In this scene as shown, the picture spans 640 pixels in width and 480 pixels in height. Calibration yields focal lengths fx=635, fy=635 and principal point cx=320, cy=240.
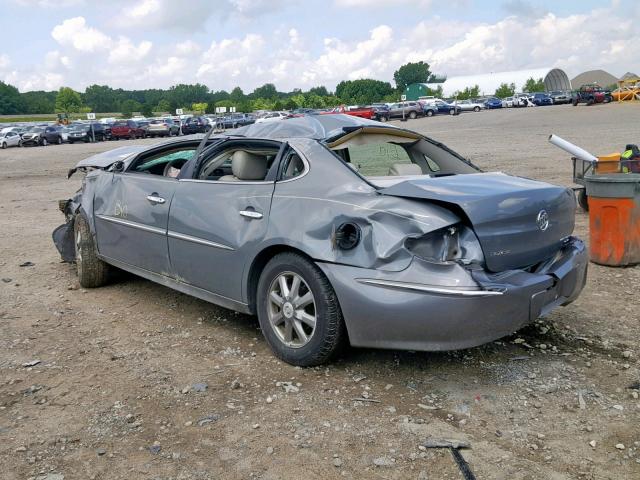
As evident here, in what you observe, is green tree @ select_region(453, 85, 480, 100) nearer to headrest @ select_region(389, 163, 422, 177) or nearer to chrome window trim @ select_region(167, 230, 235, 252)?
headrest @ select_region(389, 163, 422, 177)

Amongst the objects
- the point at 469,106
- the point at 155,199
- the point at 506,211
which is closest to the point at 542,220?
the point at 506,211

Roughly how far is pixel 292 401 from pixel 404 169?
6.14 feet

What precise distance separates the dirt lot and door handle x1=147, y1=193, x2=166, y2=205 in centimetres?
96

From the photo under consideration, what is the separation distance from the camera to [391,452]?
10.1 feet

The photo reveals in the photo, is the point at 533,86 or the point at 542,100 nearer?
the point at 542,100

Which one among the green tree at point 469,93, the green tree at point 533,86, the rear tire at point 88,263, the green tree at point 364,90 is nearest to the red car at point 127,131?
the rear tire at point 88,263

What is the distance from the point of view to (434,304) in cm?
339

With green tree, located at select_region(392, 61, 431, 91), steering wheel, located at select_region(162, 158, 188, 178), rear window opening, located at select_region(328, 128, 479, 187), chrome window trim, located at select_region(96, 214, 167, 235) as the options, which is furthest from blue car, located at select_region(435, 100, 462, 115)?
green tree, located at select_region(392, 61, 431, 91)

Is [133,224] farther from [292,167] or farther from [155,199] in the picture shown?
[292,167]

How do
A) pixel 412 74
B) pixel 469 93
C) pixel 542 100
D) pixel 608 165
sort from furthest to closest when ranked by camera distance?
pixel 412 74, pixel 469 93, pixel 542 100, pixel 608 165

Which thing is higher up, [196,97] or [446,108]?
[196,97]

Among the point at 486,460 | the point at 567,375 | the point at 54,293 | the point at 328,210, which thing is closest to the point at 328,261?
the point at 328,210

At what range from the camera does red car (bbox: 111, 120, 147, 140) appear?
46.9m

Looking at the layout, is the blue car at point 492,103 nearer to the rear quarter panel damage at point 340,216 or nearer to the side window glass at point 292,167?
the side window glass at point 292,167
